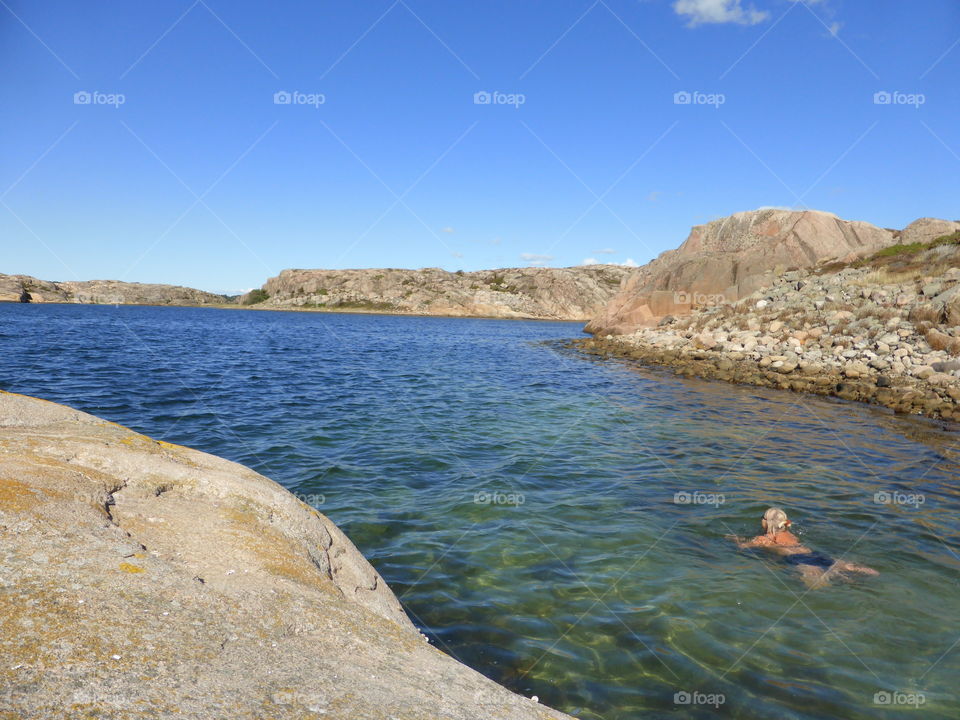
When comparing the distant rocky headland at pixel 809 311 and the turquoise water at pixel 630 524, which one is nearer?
the turquoise water at pixel 630 524

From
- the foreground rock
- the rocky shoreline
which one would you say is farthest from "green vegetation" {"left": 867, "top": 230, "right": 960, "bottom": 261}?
the foreground rock

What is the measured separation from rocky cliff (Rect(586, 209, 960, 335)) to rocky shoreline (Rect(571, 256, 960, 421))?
3.41 meters

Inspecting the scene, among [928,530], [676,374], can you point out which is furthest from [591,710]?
[676,374]

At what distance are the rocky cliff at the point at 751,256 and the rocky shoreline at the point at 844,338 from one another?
341 centimetres

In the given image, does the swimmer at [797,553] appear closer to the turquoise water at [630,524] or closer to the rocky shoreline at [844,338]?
the turquoise water at [630,524]

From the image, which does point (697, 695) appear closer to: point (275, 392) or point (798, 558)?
point (798, 558)

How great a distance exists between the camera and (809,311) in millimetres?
33312

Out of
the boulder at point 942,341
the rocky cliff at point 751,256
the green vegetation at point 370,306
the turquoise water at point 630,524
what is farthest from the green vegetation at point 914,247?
the green vegetation at point 370,306

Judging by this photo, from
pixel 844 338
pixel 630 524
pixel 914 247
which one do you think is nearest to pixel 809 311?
pixel 844 338

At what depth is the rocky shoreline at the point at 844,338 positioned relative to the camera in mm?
22359

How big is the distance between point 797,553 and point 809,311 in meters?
29.4

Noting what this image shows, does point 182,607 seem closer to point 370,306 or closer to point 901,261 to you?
point 901,261

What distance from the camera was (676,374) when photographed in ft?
101

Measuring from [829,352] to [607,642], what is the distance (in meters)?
27.3
